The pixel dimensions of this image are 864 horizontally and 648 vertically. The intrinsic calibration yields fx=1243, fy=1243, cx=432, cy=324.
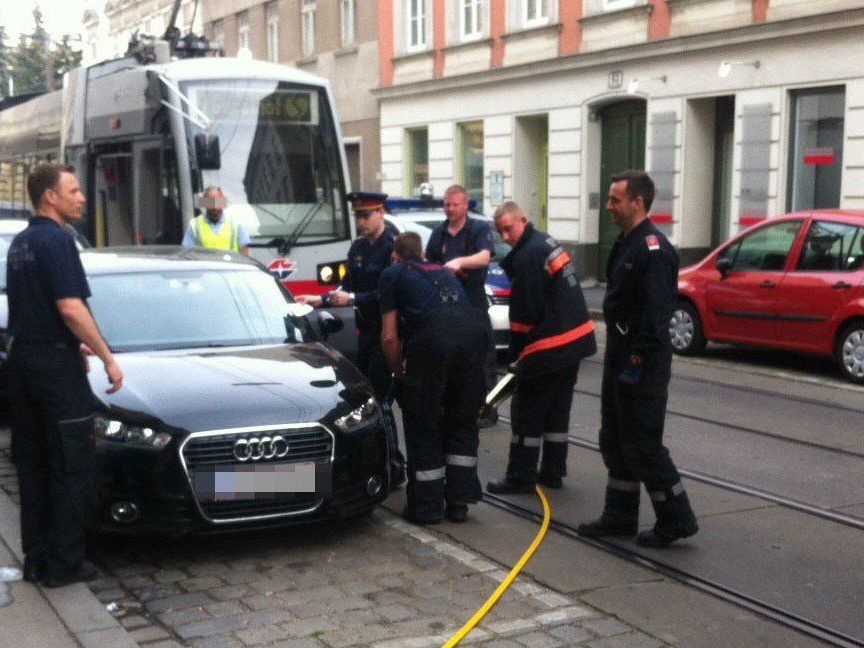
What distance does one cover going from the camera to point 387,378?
7.85 meters

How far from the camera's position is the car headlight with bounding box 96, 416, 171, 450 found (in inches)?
236

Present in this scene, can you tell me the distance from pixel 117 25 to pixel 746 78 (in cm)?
3841

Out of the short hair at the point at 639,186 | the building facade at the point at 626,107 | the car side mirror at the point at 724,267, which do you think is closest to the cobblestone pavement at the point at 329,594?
the short hair at the point at 639,186

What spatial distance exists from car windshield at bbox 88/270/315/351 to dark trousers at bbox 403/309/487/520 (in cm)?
116

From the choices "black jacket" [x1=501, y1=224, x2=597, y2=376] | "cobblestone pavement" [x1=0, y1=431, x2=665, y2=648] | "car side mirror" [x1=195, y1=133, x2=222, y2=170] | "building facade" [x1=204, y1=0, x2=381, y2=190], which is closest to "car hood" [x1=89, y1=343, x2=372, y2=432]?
"cobblestone pavement" [x1=0, y1=431, x2=665, y2=648]

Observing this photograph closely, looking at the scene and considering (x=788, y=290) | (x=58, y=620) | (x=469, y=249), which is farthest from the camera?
(x=788, y=290)

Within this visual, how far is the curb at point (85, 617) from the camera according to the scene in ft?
16.5

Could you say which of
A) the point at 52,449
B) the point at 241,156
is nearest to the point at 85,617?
the point at 52,449

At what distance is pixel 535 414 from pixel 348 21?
25311 mm

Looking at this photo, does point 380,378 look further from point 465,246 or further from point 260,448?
point 260,448

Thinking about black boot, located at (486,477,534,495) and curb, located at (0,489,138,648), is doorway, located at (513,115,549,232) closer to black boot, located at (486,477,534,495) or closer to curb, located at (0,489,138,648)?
black boot, located at (486,477,534,495)

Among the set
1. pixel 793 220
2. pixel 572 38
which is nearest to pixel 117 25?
pixel 572 38

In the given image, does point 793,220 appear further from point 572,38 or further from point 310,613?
point 572,38

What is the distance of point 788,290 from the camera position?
1234 centimetres
